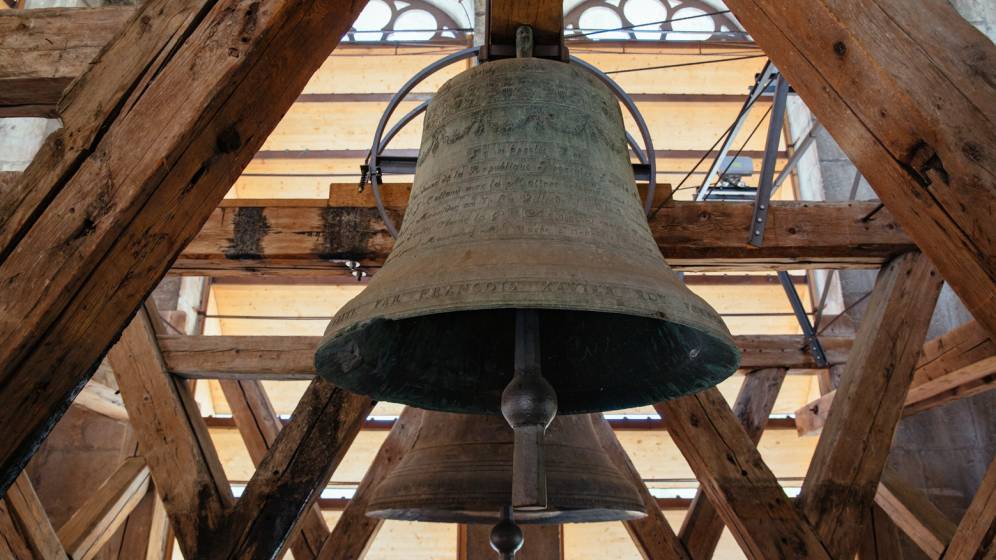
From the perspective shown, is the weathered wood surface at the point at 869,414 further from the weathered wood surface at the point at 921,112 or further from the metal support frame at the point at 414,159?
the weathered wood surface at the point at 921,112

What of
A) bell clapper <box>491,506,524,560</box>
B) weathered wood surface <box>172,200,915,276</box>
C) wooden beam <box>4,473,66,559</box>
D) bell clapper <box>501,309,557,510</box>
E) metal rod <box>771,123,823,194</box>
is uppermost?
metal rod <box>771,123,823,194</box>

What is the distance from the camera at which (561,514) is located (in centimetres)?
278

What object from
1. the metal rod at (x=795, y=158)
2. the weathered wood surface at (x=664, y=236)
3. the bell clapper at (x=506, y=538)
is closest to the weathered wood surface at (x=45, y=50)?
the weathered wood surface at (x=664, y=236)

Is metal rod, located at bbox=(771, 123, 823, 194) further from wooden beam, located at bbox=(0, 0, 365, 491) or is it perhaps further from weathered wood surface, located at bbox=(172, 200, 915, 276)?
wooden beam, located at bbox=(0, 0, 365, 491)

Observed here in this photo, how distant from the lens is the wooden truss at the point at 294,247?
42.5 inches

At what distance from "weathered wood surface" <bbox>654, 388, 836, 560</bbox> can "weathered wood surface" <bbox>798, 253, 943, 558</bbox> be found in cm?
9

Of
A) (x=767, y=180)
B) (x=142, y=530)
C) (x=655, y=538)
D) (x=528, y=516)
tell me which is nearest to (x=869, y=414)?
(x=767, y=180)

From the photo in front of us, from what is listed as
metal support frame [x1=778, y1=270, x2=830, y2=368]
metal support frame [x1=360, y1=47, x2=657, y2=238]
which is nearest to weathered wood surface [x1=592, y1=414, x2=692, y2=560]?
metal support frame [x1=778, y1=270, x2=830, y2=368]

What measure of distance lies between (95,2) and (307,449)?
3292 millimetres

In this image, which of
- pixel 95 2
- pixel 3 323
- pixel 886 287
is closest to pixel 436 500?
pixel 3 323

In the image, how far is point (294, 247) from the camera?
2488 mm

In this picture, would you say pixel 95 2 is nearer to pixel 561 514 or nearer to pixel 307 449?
pixel 307 449

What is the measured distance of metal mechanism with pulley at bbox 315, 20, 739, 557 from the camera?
1.13 meters

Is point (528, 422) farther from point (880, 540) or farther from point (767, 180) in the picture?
point (880, 540)
